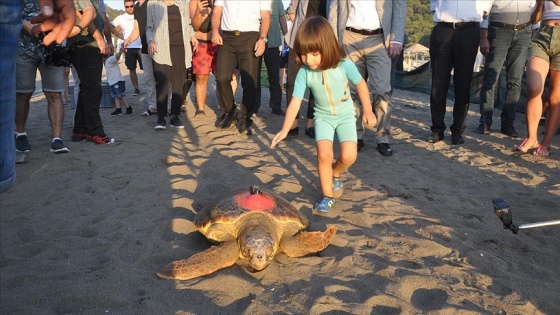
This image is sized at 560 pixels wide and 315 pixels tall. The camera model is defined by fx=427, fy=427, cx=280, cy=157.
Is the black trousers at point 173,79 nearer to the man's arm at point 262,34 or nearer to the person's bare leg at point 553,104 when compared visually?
the man's arm at point 262,34

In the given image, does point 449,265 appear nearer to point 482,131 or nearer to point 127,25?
point 482,131

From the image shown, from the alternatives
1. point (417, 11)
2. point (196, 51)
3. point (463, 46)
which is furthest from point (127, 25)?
point (417, 11)

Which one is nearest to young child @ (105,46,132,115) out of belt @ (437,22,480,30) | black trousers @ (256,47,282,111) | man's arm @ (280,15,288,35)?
black trousers @ (256,47,282,111)

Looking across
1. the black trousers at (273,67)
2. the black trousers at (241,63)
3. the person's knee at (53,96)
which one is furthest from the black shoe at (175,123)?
the person's knee at (53,96)

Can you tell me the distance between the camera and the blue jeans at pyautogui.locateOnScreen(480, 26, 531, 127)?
557cm

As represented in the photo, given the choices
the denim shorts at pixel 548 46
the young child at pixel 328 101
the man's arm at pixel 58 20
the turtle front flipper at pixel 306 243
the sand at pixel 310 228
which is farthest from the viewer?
the denim shorts at pixel 548 46

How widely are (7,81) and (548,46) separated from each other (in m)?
4.91

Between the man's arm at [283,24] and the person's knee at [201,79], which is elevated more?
the man's arm at [283,24]

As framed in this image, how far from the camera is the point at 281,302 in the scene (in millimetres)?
2197

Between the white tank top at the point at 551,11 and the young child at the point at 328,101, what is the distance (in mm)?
2644

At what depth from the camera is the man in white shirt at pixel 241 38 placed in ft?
17.9

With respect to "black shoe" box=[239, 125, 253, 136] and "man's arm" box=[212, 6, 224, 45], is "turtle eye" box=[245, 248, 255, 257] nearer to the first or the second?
"black shoe" box=[239, 125, 253, 136]

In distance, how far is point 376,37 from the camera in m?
4.77

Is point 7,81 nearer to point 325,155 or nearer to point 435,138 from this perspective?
point 325,155
